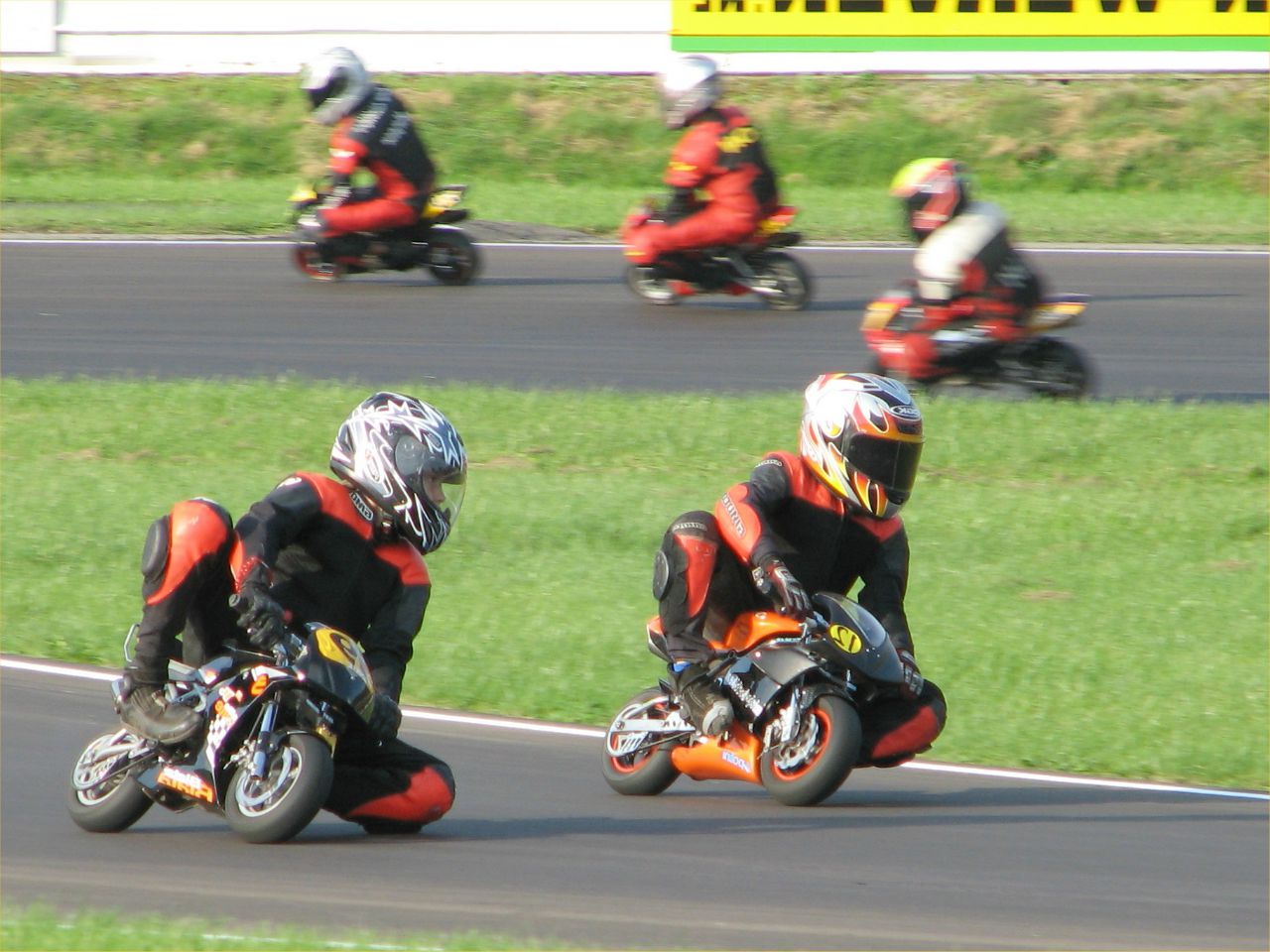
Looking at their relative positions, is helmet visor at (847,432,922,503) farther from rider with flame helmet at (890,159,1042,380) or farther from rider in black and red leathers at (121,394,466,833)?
rider with flame helmet at (890,159,1042,380)

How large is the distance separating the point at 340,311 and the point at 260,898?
1317 centimetres

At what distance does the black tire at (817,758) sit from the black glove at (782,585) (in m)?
0.31

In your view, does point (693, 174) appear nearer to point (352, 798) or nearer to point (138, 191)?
point (138, 191)

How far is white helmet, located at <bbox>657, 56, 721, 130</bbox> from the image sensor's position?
18391mm

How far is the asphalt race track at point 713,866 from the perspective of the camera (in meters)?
5.26

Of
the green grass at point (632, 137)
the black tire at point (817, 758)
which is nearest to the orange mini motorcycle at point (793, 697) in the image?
the black tire at point (817, 758)

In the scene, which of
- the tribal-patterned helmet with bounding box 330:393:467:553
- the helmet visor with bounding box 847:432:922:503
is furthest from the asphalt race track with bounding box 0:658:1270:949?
the helmet visor with bounding box 847:432:922:503

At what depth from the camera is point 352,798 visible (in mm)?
6242

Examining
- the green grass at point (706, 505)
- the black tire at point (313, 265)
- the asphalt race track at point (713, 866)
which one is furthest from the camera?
the black tire at point (313, 265)

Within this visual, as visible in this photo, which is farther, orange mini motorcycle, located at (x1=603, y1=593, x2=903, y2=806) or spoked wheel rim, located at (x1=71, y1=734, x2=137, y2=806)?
orange mini motorcycle, located at (x1=603, y1=593, x2=903, y2=806)

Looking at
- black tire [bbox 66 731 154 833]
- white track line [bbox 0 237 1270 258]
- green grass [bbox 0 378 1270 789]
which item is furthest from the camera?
white track line [bbox 0 237 1270 258]

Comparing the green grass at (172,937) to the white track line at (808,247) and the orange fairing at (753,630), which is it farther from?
the white track line at (808,247)

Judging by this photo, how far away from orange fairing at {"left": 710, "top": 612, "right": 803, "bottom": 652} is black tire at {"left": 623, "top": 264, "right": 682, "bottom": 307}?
11948 millimetres

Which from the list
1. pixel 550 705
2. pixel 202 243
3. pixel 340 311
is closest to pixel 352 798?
pixel 550 705
